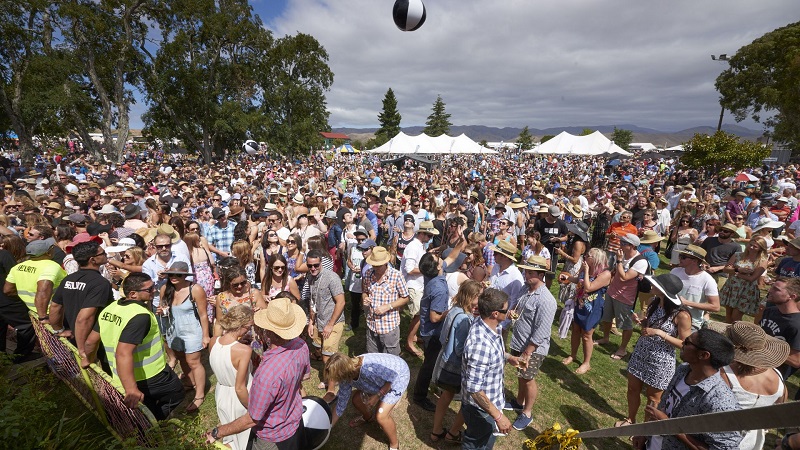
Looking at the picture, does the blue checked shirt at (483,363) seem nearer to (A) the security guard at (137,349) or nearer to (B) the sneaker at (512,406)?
(B) the sneaker at (512,406)

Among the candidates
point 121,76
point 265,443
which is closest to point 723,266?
point 265,443

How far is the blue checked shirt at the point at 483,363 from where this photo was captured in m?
2.84

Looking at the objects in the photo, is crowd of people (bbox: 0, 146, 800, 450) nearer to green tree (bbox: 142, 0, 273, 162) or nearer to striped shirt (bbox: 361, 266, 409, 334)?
striped shirt (bbox: 361, 266, 409, 334)

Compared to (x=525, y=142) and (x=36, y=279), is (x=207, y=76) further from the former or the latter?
(x=525, y=142)

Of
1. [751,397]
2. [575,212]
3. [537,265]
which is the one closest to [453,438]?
[537,265]

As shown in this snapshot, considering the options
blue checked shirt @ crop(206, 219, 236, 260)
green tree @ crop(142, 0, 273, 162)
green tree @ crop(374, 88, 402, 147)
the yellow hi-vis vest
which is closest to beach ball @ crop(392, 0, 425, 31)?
blue checked shirt @ crop(206, 219, 236, 260)

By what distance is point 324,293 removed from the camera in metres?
4.42

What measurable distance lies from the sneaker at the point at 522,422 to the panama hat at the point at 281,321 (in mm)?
2918

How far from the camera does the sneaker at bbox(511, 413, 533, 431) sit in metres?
4.00

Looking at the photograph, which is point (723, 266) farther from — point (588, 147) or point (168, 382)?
point (588, 147)

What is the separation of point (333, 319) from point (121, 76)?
2925 centimetres

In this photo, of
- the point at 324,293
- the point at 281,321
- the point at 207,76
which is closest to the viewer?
the point at 281,321

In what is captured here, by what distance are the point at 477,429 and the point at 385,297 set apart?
67.2 inches

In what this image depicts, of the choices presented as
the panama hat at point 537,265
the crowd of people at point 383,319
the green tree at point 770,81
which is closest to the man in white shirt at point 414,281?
the crowd of people at point 383,319
